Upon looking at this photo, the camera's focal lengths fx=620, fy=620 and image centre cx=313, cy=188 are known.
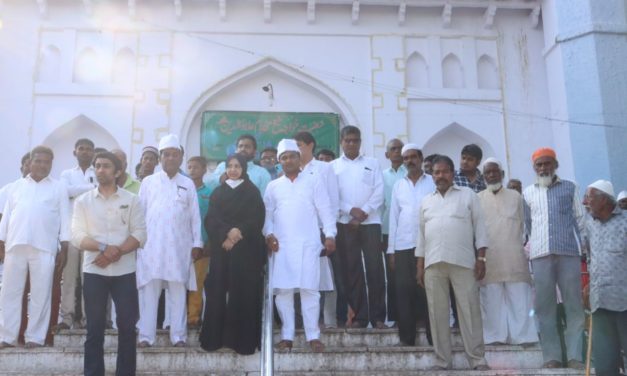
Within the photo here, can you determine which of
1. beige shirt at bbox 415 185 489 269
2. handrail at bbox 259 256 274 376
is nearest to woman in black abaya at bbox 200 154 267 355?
handrail at bbox 259 256 274 376

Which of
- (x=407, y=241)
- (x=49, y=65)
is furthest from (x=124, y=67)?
(x=407, y=241)

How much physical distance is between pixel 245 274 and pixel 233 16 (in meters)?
7.16

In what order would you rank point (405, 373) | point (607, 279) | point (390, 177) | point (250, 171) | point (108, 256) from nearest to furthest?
point (108, 256)
point (607, 279)
point (405, 373)
point (250, 171)
point (390, 177)

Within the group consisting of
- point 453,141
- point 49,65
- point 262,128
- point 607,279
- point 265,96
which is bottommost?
point 607,279

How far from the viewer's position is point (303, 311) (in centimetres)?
511

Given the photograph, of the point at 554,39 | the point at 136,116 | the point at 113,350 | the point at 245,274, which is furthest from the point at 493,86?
the point at 113,350

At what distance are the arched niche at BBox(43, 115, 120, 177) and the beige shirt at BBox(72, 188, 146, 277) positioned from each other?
20.5 ft

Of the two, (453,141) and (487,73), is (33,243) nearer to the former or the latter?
(453,141)

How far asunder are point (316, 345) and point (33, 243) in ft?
8.67

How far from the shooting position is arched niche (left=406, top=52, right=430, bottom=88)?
36.5 ft

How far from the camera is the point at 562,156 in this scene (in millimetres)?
10398

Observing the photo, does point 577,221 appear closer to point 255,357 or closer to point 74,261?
point 255,357

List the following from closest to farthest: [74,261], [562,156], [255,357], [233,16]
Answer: [255,357], [74,261], [562,156], [233,16]

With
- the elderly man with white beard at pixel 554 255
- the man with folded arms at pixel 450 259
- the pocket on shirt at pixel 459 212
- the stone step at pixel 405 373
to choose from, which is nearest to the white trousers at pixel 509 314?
the elderly man with white beard at pixel 554 255
